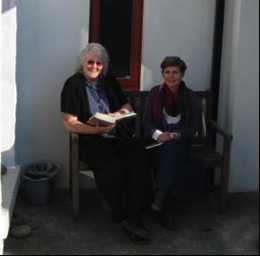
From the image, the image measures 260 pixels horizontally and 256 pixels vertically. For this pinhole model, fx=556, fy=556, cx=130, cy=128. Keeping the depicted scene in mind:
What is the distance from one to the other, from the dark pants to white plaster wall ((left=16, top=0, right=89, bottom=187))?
0.92 meters

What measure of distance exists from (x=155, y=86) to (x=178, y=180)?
2.48 feet

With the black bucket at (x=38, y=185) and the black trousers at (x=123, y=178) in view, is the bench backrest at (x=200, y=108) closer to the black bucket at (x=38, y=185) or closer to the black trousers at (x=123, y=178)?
the black trousers at (x=123, y=178)

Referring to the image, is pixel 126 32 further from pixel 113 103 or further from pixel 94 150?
pixel 94 150

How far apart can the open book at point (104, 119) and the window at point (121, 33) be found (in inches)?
29.1

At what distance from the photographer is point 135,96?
4195mm

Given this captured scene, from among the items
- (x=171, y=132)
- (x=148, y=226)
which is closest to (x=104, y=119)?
(x=171, y=132)

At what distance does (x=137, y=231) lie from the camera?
11.8ft

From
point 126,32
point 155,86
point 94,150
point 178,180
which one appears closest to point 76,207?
point 94,150

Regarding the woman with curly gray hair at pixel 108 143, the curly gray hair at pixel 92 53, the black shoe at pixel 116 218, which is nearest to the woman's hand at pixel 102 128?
the woman with curly gray hair at pixel 108 143

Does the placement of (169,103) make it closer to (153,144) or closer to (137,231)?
(153,144)

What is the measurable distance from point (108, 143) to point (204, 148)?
793 millimetres

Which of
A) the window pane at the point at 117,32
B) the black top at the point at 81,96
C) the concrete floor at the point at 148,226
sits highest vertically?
the window pane at the point at 117,32

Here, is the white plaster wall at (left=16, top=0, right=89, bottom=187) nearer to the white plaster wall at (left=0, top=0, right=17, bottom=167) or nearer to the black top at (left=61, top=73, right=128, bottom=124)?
the white plaster wall at (left=0, top=0, right=17, bottom=167)

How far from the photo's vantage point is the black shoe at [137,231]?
358 centimetres
